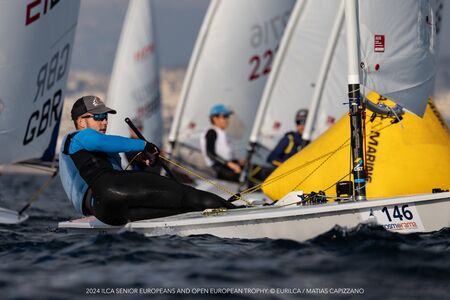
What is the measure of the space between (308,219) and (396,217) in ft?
2.37

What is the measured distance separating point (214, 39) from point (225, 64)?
21.3 inches

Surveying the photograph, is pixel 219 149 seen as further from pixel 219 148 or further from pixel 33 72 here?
pixel 33 72

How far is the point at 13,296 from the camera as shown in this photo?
5516 mm

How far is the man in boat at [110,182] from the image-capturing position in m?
8.16

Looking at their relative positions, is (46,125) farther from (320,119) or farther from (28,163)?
(320,119)

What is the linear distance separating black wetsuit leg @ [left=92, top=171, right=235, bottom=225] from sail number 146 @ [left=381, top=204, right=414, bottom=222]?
1.40 metres

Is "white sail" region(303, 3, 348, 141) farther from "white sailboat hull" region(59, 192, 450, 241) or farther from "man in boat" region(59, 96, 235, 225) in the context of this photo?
"white sailboat hull" region(59, 192, 450, 241)

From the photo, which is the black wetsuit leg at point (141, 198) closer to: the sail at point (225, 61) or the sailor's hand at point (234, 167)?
the sailor's hand at point (234, 167)

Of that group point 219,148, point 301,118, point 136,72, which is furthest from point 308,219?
point 136,72

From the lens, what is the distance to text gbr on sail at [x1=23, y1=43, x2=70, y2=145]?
11.5 meters

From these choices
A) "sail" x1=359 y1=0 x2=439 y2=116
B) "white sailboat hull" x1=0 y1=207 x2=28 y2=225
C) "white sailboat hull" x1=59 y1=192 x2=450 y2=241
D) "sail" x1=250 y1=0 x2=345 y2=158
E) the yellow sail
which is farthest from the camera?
"sail" x1=250 y1=0 x2=345 y2=158

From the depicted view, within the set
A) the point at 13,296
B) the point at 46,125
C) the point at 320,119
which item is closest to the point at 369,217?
the point at 13,296

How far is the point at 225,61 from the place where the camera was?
1948cm

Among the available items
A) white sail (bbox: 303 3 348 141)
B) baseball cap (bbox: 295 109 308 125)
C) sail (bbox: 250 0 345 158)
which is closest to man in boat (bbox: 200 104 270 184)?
baseball cap (bbox: 295 109 308 125)
